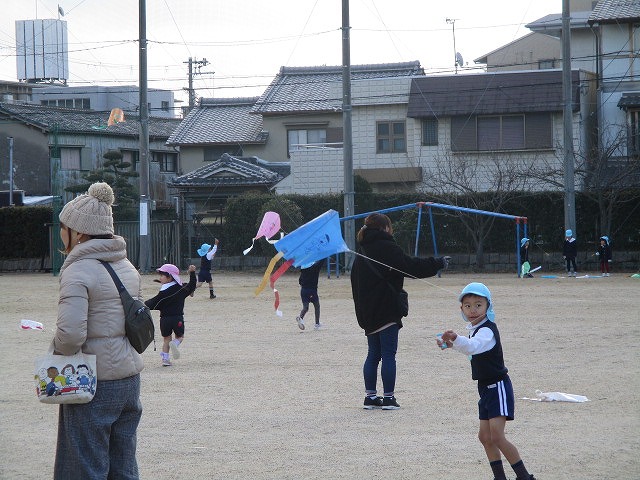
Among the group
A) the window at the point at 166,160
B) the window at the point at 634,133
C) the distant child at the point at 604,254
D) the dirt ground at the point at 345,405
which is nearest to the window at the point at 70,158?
the window at the point at 166,160

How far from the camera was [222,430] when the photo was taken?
730 cm

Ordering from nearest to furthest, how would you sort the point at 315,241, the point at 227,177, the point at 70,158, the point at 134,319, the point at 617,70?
1. the point at 134,319
2. the point at 315,241
3. the point at 617,70
4. the point at 227,177
5. the point at 70,158

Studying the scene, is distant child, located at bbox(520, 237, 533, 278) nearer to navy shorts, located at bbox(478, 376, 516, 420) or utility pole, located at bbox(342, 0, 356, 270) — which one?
utility pole, located at bbox(342, 0, 356, 270)

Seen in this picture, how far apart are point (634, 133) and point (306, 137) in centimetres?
1388

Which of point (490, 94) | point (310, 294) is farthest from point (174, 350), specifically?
point (490, 94)

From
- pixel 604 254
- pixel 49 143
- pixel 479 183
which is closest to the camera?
pixel 604 254

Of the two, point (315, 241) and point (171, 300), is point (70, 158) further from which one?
point (315, 241)

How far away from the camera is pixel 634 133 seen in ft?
103

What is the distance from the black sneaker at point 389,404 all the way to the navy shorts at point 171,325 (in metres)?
3.62

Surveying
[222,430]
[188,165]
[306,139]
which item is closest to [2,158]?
[188,165]

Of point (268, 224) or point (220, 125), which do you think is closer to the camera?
point (268, 224)

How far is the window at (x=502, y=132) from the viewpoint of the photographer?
104 ft

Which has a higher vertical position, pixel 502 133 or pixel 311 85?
pixel 311 85

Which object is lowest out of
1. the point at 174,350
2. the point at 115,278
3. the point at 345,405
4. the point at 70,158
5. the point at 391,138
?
the point at 345,405
